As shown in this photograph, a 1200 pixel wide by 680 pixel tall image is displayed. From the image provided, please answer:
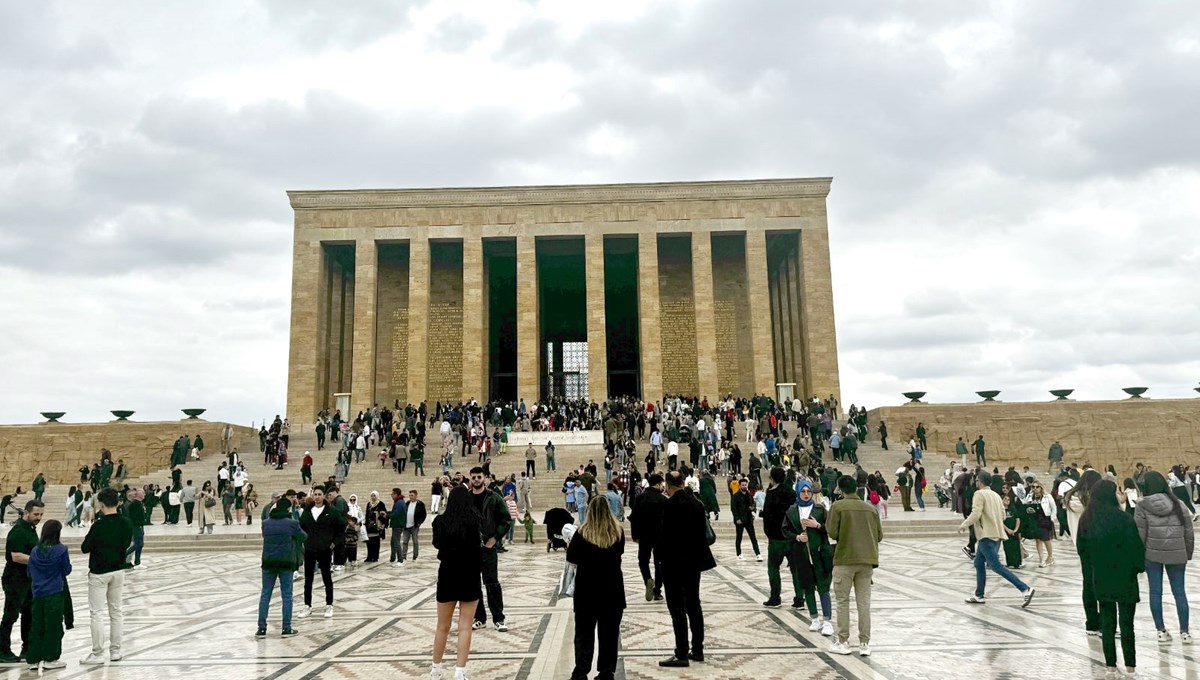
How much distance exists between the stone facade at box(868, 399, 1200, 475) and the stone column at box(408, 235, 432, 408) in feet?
60.2

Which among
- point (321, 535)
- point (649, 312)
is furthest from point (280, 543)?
point (649, 312)

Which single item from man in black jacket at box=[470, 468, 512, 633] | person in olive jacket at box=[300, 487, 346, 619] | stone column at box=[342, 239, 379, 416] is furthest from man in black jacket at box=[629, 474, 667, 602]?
stone column at box=[342, 239, 379, 416]

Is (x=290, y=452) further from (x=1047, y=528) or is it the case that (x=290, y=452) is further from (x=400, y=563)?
(x=1047, y=528)

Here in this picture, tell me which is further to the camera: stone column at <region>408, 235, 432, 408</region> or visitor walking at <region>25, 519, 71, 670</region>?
stone column at <region>408, 235, 432, 408</region>

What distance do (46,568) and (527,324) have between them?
26614 millimetres

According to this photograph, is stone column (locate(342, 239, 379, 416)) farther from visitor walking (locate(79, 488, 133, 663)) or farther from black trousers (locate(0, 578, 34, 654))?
visitor walking (locate(79, 488, 133, 663))

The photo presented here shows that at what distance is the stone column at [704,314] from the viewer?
3133 centimetres

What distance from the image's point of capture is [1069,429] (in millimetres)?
25984

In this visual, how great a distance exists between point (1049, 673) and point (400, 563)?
360 inches

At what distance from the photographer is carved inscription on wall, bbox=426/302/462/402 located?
114ft

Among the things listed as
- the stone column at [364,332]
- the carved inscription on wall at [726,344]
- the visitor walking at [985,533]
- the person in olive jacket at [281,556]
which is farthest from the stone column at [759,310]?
the person in olive jacket at [281,556]

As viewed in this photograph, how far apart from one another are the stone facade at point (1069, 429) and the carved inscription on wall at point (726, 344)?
9475 mm

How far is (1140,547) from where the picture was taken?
487 centimetres

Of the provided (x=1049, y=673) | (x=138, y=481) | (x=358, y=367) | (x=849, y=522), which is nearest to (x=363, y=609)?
(x=849, y=522)
